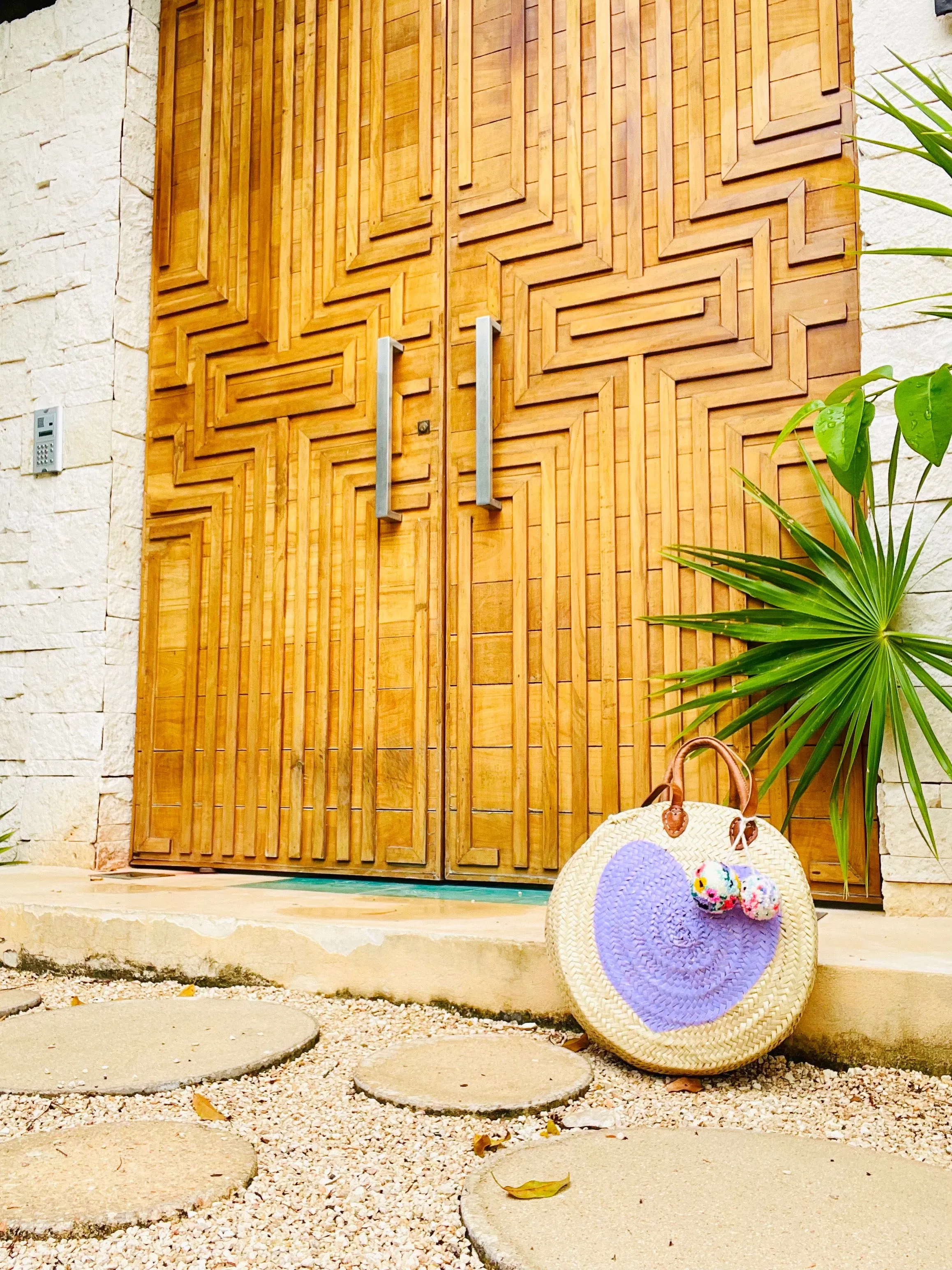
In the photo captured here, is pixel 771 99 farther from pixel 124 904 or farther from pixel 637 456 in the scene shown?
pixel 124 904

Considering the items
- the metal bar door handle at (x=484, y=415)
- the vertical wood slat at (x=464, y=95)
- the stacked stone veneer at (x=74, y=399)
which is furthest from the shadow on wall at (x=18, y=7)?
the metal bar door handle at (x=484, y=415)

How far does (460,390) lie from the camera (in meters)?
2.89

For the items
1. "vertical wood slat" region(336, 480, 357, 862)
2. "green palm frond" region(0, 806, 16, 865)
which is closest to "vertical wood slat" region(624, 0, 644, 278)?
"vertical wood slat" region(336, 480, 357, 862)

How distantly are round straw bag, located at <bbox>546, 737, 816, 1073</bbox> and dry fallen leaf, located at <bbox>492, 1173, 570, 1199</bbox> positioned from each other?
43cm

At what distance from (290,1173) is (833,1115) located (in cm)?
76

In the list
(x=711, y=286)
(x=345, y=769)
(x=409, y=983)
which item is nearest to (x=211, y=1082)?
(x=409, y=983)

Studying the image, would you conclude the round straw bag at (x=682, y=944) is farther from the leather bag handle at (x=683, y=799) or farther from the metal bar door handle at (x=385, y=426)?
the metal bar door handle at (x=385, y=426)

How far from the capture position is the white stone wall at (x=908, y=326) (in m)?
2.15

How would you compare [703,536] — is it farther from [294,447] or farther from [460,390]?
[294,447]

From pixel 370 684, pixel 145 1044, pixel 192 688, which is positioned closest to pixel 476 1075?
pixel 145 1044

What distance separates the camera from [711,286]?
257cm

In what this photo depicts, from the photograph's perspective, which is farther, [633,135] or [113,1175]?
[633,135]

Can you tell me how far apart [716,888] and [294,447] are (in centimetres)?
214

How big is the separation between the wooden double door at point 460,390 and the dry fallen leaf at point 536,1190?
51.9 inches
